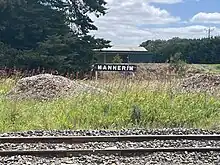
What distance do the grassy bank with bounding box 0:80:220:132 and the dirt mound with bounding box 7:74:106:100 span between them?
2.36m

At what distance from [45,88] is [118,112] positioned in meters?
5.40

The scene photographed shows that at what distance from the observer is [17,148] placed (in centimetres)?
834

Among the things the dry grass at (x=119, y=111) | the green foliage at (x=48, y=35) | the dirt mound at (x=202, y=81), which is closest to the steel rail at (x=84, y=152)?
the dry grass at (x=119, y=111)

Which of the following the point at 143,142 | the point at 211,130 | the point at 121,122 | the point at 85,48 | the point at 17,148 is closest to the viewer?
the point at 17,148

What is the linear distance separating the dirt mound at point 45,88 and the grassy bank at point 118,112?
2.36 metres

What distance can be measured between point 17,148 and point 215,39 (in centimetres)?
5135

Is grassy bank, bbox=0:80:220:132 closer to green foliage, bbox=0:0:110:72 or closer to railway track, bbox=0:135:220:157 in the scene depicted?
railway track, bbox=0:135:220:157

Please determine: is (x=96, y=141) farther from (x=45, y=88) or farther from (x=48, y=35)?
(x=48, y=35)

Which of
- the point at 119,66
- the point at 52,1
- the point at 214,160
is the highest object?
the point at 52,1

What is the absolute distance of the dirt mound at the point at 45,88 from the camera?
16.0 metres

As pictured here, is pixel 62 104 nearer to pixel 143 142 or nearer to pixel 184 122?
pixel 184 122

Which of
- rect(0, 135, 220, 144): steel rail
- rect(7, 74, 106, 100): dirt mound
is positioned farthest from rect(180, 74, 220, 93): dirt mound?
rect(0, 135, 220, 144): steel rail

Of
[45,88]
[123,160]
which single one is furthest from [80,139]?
[45,88]

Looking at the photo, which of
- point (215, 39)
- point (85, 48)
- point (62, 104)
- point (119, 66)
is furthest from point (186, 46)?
point (62, 104)
